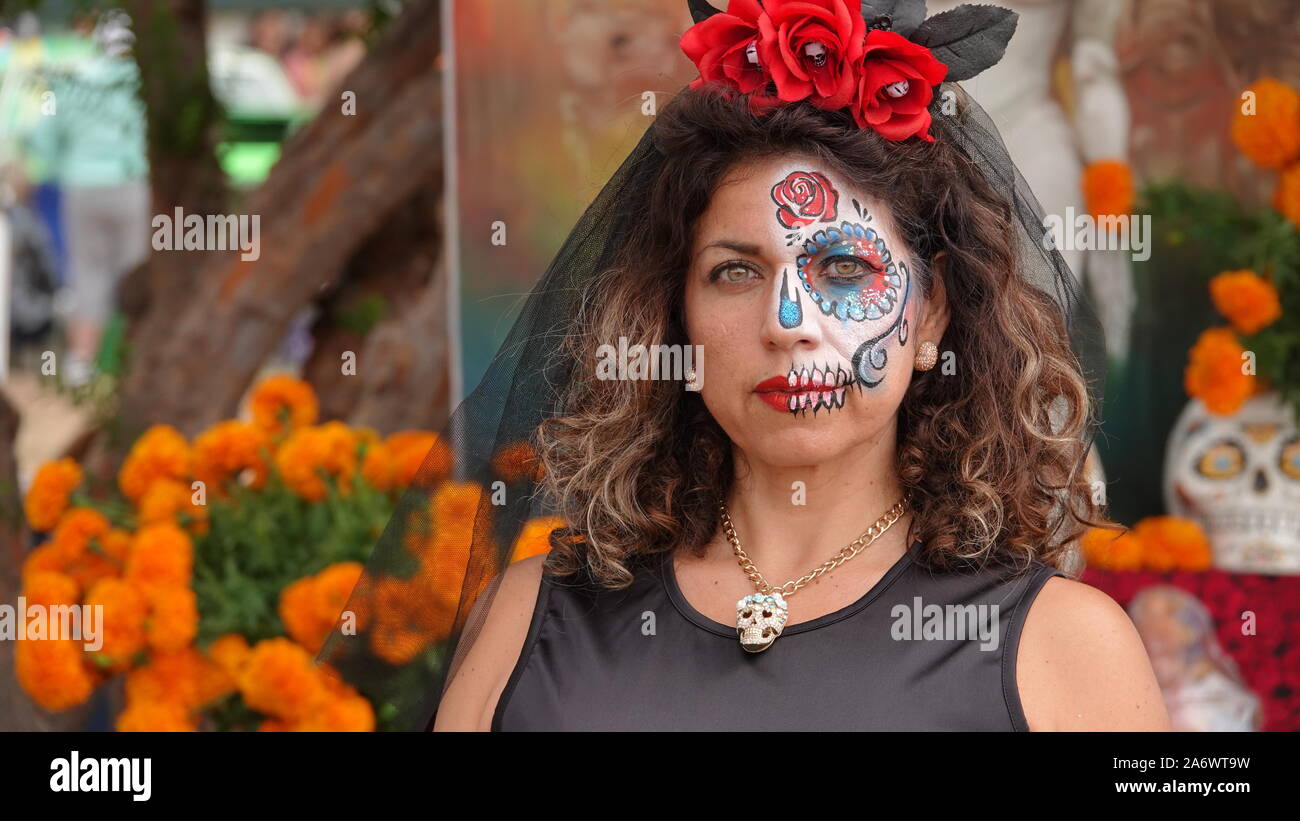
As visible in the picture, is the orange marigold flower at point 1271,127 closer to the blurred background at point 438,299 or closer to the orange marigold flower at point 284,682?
the blurred background at point 438,299

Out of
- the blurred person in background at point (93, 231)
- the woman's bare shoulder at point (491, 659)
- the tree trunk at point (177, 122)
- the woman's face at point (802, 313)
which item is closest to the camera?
the woman's face at point (802, 313)

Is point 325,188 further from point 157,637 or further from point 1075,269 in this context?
point 1075,269

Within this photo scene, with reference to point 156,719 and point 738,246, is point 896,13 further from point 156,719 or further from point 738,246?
point 156,719

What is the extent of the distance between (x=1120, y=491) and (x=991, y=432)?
180 centimetres

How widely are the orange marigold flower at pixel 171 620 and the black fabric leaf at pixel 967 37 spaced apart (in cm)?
170

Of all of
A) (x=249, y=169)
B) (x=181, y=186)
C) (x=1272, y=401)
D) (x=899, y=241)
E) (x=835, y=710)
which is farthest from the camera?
(x=249, y=169)

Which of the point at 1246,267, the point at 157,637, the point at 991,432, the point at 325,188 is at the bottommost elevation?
the point at 157,637

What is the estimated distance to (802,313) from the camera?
1.67 metres

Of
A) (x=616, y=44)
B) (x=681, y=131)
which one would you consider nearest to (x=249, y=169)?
(x=616, y=44)

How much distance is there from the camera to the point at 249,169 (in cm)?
873

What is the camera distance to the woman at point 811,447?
1.63 metres

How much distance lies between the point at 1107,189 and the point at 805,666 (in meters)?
2.07

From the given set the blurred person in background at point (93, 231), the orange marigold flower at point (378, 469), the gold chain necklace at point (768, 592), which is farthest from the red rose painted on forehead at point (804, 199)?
the blurred person in background at point (93, 231)

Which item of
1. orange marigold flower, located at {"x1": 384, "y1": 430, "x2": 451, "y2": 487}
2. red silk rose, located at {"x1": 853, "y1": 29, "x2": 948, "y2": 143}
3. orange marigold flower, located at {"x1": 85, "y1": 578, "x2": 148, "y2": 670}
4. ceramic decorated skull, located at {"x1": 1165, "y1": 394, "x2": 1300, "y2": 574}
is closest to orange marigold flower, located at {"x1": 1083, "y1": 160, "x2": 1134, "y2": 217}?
→ ceramic decorated skull, located at {"x1": 1165, "y1": 394, "x2": 1300, "y2": 574}
